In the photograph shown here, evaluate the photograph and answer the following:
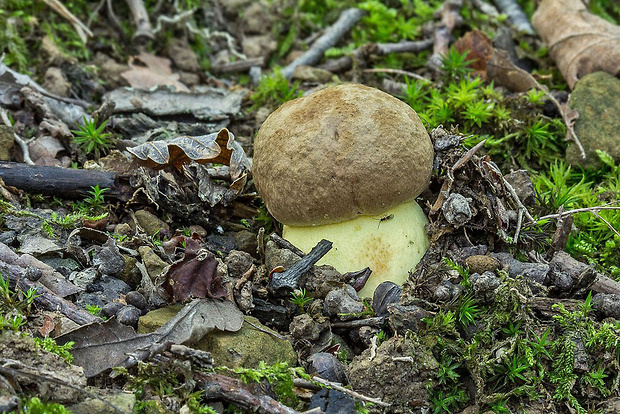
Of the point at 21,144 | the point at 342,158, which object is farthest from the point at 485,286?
the point at 21,144

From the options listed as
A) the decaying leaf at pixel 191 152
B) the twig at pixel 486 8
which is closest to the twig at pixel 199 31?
the decaying leaf at pixel 191 152

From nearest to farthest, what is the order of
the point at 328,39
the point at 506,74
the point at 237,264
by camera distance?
the point at 237,264 < the point at 506,74 < the point at 328,39

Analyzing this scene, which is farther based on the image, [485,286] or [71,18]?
[71,18]

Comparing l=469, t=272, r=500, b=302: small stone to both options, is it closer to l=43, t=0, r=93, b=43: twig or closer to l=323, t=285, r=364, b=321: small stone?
l=323, t=285, r=364, b=321: small stone

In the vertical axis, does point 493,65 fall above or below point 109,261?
below

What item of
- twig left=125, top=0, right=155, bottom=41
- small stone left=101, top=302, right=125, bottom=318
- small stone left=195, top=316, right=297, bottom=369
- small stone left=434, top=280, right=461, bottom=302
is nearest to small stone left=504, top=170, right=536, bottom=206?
small stone left=434, top=280, right=461, bottom=302

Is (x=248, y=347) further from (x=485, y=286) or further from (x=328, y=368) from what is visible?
(x=485, y=286)
